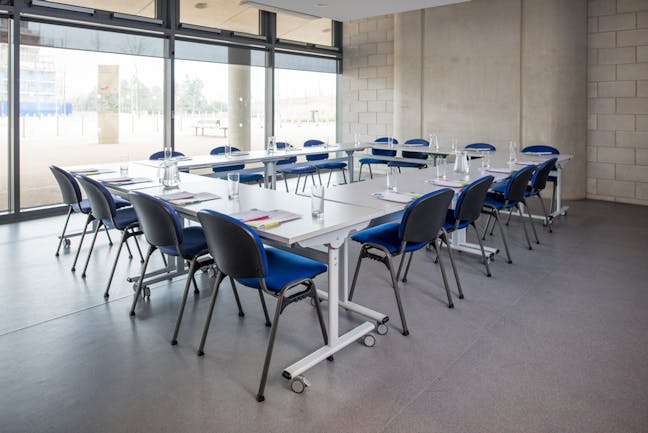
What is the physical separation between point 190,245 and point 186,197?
38 cm

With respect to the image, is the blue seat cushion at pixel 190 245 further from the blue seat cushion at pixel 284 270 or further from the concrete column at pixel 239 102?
the concrete column at pixel 239 102

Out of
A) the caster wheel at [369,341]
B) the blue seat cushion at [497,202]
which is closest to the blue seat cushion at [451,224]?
the blue seat cushion at [497,202]

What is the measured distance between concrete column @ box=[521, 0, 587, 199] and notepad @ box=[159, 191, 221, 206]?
18.3ft

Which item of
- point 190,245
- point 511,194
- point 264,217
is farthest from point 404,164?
point 264,217

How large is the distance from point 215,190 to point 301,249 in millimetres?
1039

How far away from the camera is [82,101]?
6234 mm

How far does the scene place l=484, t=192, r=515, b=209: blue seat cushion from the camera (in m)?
4.26

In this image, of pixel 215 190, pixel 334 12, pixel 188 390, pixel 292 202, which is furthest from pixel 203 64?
pixel 188 390

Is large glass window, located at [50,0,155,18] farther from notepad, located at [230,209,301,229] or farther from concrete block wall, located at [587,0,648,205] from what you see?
concrete block wall, located at [587,0,648,205]

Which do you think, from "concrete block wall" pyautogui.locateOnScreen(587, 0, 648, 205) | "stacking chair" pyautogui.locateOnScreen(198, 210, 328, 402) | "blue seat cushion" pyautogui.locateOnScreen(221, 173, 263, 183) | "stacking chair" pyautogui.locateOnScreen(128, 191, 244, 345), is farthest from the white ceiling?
"stacking chair" pyautogui.locateOnScreen(198, 210, 328, 402)

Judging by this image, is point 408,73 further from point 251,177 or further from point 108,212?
→ point 108,212

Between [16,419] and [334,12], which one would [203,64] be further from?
[16,419]

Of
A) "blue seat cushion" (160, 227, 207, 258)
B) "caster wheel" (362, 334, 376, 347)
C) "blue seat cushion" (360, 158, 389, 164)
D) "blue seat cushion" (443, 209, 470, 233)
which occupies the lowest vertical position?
"caster wheel" (362, 334, 376, 347)

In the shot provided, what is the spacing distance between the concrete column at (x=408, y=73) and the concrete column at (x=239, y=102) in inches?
104
